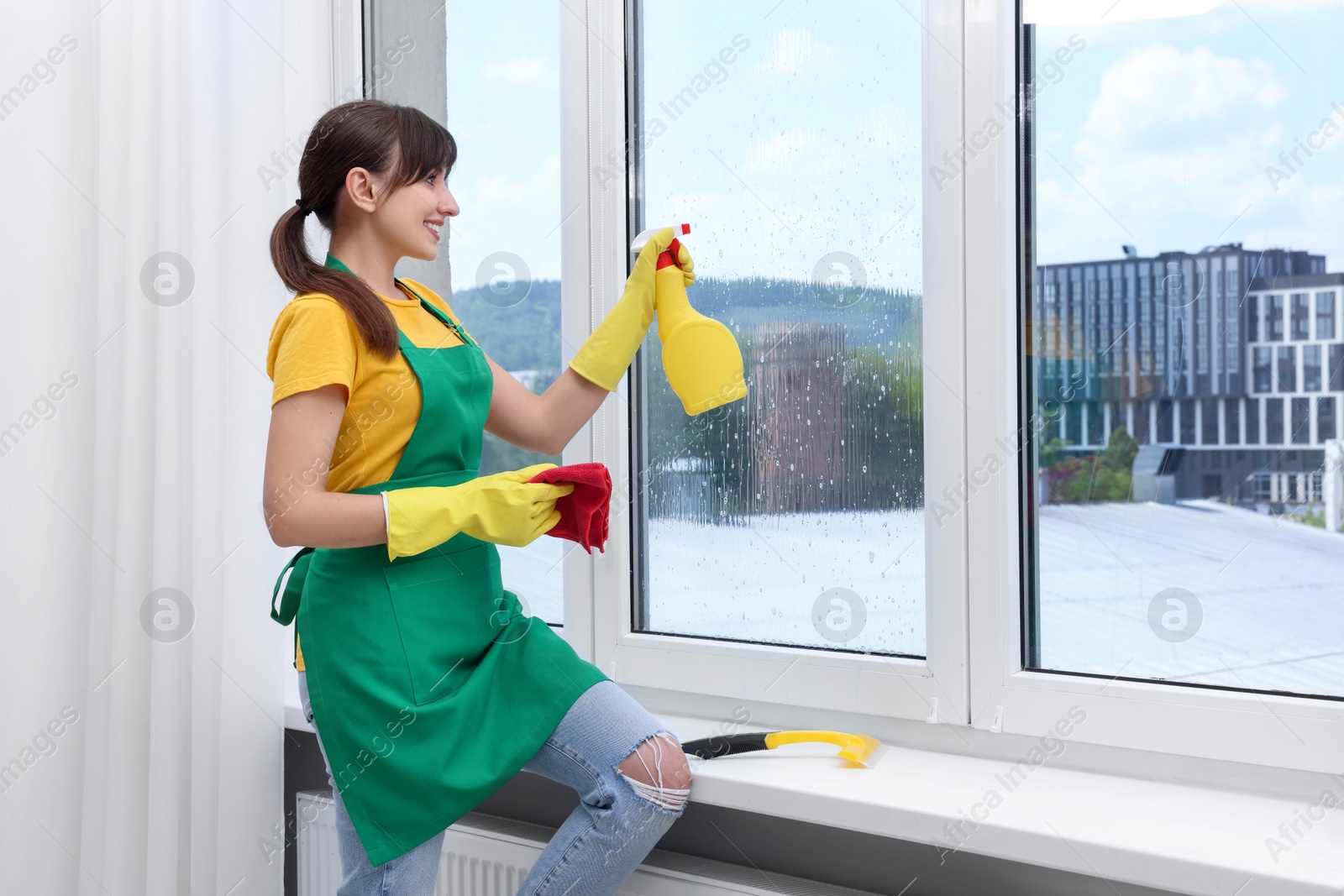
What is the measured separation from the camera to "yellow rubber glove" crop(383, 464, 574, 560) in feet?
3.43

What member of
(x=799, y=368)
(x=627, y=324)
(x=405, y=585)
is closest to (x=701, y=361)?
(x=627, y=324)

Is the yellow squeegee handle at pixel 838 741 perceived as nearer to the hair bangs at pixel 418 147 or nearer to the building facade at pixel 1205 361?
the building facade at pixel 1205 361

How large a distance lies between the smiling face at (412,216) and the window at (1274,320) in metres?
0.90

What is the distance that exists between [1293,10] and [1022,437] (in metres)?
0.52

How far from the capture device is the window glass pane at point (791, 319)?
133 centimetres

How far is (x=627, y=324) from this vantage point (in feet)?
4.19

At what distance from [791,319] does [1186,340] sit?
1.56 ft

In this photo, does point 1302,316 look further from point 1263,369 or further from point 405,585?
point 405,585

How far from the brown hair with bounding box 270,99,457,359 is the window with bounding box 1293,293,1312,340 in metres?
0.93

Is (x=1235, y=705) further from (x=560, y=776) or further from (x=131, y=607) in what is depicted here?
(x=131, y=607)

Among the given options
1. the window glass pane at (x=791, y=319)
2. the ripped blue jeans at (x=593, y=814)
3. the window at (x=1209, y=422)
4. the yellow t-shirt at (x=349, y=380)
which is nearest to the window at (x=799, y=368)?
the window glass pane at (x=791, y=319)

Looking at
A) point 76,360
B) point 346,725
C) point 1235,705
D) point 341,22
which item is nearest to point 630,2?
point 341,22

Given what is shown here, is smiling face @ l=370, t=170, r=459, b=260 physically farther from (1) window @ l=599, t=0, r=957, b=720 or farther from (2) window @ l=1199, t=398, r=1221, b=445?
(2) window @ l=1199, t=398, r=1221, b=445

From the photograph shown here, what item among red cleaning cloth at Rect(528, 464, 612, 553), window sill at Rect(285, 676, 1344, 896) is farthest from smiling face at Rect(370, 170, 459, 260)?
window sill at Rect(285, 676, 1344, 896)
